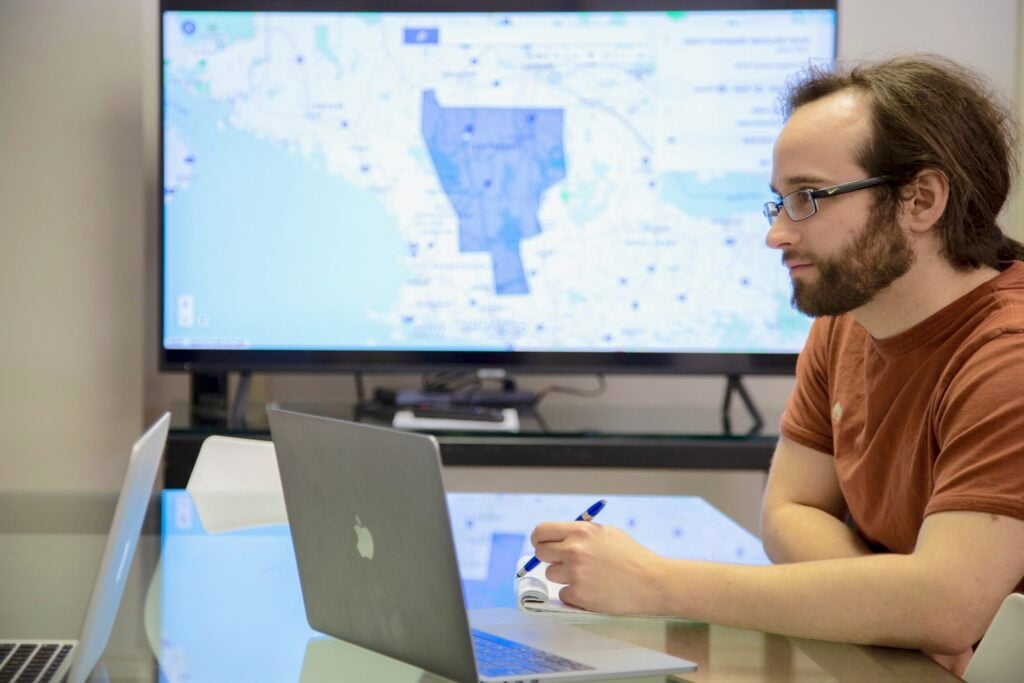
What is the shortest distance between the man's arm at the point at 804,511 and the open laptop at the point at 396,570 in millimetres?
528

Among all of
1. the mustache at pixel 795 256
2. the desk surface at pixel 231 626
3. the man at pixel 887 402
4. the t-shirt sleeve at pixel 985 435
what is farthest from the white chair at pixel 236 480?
the t-shirt sleeve at pixel 985 435

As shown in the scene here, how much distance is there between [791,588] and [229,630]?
2.06ft

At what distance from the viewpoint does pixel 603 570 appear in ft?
4.55

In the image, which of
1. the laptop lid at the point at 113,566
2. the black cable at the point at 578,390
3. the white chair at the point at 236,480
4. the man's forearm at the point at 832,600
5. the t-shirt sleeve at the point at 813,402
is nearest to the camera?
the laptop lid at the point at 113,566

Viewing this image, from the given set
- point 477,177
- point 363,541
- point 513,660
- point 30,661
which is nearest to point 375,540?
point 363,541

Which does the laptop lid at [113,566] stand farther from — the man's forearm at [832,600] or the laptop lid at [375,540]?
the man's forearm at [832,600]

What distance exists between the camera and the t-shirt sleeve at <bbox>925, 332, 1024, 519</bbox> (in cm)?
137

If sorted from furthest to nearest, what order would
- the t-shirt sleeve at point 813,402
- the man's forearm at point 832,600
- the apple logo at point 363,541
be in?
the t-shirt sleeve at point 813,402 < the man's forearm at point 832,600 < the apple logo at point 363,541

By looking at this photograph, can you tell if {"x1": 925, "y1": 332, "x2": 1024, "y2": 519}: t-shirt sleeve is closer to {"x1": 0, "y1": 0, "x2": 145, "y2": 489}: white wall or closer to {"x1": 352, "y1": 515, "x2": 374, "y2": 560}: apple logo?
{"x1": 352, "y1": 515, "x2": 374, "y2": 560}: apple logo

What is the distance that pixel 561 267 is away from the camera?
10.4ft

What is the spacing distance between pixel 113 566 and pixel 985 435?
0.97 m

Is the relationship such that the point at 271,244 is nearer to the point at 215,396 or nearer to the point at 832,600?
the point at 215,396

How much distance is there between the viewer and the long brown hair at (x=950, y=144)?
5.39 ft

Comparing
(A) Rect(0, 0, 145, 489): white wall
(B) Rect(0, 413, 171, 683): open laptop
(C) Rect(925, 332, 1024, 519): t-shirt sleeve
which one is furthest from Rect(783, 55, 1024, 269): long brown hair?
(A) Rect(0, 0, 145, 489): white wall
